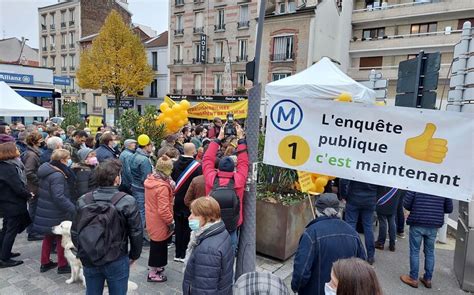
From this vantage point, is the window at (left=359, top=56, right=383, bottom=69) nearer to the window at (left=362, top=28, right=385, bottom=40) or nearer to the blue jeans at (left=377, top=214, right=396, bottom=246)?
the window at (left=362, top=28, right=385, bottom=40)

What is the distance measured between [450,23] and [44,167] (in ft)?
95.4

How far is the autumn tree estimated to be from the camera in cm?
3053

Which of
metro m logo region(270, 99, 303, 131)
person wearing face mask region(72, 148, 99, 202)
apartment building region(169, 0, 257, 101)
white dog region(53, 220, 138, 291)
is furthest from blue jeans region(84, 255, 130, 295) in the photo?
apartment building region(169, 0, 257, 101)

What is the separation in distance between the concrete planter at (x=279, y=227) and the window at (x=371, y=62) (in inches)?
1016

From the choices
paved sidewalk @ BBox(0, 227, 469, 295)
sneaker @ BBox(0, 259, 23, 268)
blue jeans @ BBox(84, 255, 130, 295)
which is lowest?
paved sidewalk @ BBox(0, 227, 469, 295)

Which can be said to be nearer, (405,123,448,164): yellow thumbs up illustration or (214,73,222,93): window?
(405,123,448,164): yellow thumbs up illustration

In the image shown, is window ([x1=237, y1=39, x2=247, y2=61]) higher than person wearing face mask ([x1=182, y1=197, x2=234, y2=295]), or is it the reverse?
window ([x1=237, y1=39, x2=247, y2=61])

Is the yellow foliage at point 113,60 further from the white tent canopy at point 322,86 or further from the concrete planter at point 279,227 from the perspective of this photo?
the concrete planter at point 279,227

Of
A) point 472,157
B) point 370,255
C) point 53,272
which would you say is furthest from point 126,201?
point 370,255

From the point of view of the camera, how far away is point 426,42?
2427cm

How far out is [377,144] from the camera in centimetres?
320

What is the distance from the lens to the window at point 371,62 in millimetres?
26844

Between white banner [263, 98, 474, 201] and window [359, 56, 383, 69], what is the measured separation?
87.9ft

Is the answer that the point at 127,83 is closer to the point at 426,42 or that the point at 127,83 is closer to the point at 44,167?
the point at 426,42
